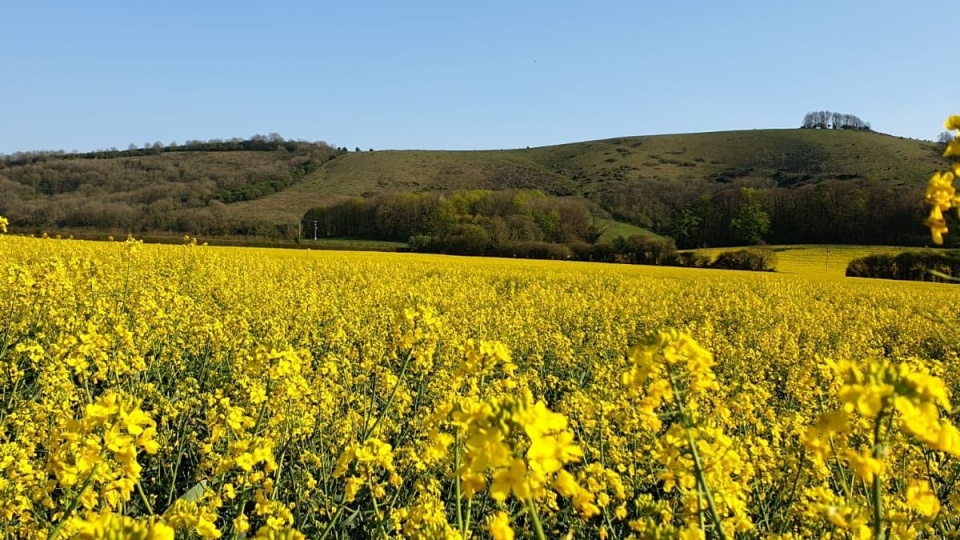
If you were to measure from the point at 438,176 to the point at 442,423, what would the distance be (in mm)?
102912

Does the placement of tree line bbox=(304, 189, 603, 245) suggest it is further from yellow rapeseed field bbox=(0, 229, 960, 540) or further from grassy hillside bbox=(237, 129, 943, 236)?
yellow rapeseed field bbox=(0, 229, 960, 540)

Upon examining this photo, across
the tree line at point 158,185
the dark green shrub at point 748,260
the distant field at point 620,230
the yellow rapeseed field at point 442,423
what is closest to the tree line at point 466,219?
the distant field at point 620,230

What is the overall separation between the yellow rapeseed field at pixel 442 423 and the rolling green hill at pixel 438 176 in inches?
2000

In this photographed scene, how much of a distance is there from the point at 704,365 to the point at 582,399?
2694 mm

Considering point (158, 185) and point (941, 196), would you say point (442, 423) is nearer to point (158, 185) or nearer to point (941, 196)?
point (941, 196)

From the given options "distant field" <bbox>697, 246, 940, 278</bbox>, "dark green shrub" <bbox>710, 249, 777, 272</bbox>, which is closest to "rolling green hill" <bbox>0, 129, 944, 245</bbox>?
"distant field" <bbox>697, 246, 940, 278</bbox>

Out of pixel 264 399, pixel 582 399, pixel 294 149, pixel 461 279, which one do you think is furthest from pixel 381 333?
pixel 294 149

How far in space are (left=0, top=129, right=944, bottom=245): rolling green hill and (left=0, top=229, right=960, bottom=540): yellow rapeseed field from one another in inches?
2000

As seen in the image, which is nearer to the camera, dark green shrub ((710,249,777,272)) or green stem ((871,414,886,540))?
green stem ((871,414,886,540))

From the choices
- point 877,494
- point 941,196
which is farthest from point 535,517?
point 941,196

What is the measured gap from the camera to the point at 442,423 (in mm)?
2922

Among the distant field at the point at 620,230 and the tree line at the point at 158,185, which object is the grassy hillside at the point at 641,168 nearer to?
the distant field at the point at 620,230

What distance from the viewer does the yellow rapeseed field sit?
1.52 metres

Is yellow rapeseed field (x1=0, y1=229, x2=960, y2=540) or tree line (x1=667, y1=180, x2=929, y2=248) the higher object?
tree line (x1=667, y1=180, x2=929, y2=248)
